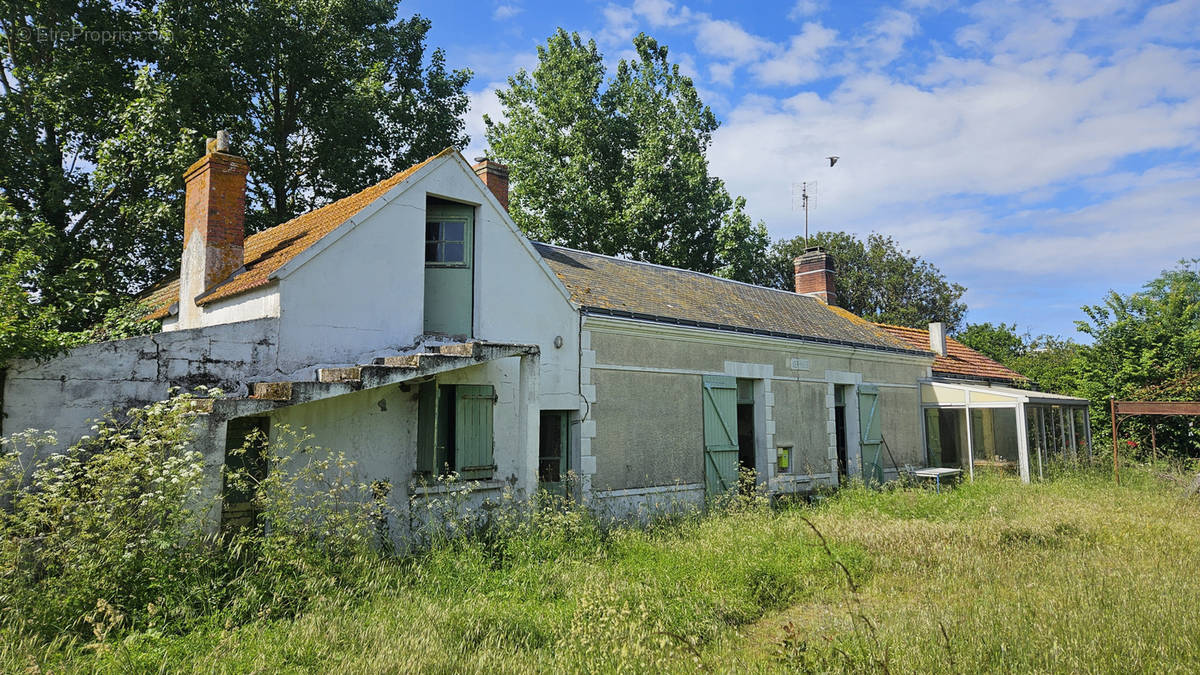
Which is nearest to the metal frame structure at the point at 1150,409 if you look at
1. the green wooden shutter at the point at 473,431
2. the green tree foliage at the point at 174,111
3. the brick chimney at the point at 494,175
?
the green wooden shutter at the point at 473,431

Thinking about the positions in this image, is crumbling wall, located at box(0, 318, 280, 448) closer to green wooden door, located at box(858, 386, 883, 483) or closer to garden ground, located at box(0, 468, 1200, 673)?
garden ground, located at box(0, 468, 1200, 673)

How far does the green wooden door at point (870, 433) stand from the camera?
1518cm

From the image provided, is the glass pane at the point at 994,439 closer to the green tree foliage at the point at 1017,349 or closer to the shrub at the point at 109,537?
the green tree foliage at the point at 1017,349

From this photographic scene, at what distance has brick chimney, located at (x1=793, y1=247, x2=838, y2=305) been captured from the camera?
19797 millimetres

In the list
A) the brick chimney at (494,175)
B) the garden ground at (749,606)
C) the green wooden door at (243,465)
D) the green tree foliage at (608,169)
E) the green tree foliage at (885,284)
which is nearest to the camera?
the garden ground at (749,606)

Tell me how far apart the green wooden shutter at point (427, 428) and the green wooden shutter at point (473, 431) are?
1.06 feet

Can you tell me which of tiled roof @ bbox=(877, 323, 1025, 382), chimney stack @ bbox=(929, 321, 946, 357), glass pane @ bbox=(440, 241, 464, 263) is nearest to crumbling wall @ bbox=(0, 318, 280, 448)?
glass pane @ bbox=(440, 241, 464, 263)

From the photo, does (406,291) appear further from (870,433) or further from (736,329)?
(870,433)

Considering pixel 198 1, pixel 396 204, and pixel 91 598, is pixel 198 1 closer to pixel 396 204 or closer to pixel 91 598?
→ pixel 396 204

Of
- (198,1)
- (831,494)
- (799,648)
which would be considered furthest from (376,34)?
(799,648)

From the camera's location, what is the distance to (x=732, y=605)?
249 inches

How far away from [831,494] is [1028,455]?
15.5 ft

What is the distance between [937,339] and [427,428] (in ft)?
51.9

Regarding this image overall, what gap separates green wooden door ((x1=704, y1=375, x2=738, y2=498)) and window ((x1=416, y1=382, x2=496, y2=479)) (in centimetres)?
452
